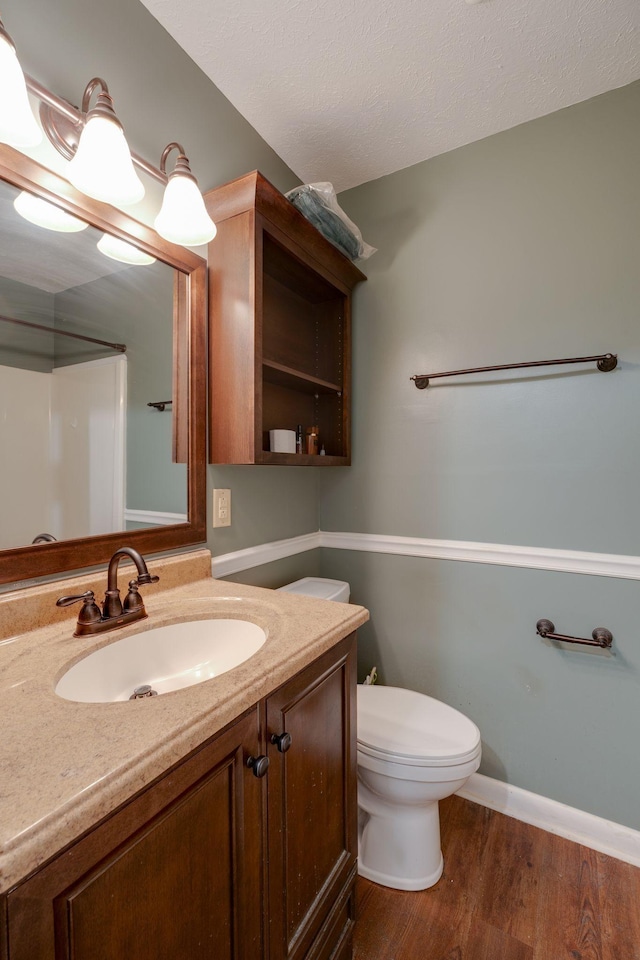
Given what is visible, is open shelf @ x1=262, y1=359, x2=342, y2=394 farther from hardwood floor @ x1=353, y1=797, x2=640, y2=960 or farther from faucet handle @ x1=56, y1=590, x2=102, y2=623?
hardwood floor @ x1=353, y1=797, x2=640, y2=960

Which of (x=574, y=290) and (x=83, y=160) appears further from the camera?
(x=574, y=290)

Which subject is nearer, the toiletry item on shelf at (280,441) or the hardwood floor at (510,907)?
the hardwood floor at (510,907)

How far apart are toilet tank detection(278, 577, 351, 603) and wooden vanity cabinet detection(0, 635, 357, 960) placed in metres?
0.57

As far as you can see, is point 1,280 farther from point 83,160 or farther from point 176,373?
point 176,373

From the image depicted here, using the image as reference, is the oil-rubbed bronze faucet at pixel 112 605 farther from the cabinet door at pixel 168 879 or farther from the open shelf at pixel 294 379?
the open shelf at pixel 294 379

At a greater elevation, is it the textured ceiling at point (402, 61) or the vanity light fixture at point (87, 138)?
the textured ceiling at point (402, 61)

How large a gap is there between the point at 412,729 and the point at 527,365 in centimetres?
126

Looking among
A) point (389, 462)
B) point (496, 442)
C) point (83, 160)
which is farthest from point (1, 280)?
point (496, 442)

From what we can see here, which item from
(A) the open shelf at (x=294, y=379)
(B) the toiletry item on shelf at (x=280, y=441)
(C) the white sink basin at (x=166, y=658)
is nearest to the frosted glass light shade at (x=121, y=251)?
(A) the open shelf at (x=294, y=379)

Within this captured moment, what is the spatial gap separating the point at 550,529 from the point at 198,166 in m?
1.69

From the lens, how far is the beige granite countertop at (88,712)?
0.46 m

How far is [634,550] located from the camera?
1389mm

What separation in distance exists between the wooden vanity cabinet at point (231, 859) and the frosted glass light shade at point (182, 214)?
1.08m

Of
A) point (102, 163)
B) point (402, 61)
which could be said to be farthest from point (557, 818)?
point (402, 61)
